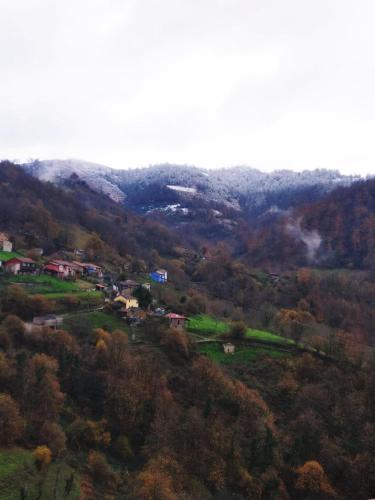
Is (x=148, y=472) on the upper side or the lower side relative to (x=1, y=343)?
lower

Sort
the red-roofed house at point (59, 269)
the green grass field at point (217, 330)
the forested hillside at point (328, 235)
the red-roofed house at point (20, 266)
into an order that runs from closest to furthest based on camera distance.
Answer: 1. the green grass field at point (217, 330)
2. the red-roofed house at point (20, 266)
3. the red-roofed house at point (59, 269)
4. the forested hillside at point (328, 235)

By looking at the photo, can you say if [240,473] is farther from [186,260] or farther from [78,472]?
[186,260]

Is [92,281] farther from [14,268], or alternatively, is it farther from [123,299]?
[123,299]

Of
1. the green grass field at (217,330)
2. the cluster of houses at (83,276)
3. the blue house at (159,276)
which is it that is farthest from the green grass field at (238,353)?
the blue house at (159,276)

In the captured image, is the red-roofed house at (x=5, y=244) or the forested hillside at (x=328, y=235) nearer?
the red-roofed house at (x=5, y=244)

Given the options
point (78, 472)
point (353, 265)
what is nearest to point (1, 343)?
point (78, 472)

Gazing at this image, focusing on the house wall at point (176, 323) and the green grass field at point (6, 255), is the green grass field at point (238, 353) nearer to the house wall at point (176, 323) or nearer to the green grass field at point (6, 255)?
the house wall at point (176, 323)
